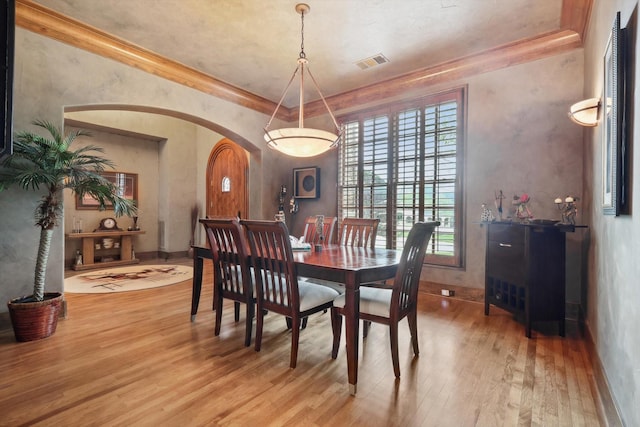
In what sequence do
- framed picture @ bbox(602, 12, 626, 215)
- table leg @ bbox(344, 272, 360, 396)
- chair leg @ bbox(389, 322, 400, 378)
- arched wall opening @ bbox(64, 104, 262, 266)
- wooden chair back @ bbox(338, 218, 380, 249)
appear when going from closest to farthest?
framed picture @ bbox(602, 12, 626, 215) → table leg @ bbox(344, 272, 360, 396) → chair leg @ bbox(389, 322, 400, 378) → wooden chair back @ bbox(338, 218, 380, 249) → arched wall opening @ bbox(64, 104, 262, 266)

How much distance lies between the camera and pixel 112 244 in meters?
6.16

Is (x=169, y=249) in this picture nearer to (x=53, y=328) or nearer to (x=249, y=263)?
(x=53, y=328)

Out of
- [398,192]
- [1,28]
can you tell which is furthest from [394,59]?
[1,28]

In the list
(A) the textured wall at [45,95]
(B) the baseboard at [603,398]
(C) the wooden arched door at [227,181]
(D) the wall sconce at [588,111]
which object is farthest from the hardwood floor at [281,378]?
(C) the wooden arched door at [227,181]

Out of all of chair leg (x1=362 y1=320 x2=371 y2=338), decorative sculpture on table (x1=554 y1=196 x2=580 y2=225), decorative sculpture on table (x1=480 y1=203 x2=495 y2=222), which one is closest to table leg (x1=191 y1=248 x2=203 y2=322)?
chair leg (x1=362 y1=320 x2=371 y2=338)

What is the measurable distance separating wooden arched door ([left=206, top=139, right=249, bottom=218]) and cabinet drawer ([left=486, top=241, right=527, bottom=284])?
13.5ft

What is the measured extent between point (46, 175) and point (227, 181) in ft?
12.8

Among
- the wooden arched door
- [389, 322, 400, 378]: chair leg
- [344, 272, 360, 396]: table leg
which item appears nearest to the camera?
[344, 272, 360, 396]: table leg

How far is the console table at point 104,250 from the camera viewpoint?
18.5ft

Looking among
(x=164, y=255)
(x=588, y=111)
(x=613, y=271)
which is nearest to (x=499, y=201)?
(x=588, y=111)

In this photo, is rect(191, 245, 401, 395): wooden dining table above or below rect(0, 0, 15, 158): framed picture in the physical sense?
below

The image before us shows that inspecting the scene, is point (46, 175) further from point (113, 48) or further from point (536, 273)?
point (536, 273)

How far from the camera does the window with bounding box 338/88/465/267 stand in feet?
12.6

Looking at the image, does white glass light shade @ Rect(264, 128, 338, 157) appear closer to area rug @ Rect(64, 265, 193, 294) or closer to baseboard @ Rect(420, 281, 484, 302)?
baseboard @ Rect(420, 281, 484, 302)
